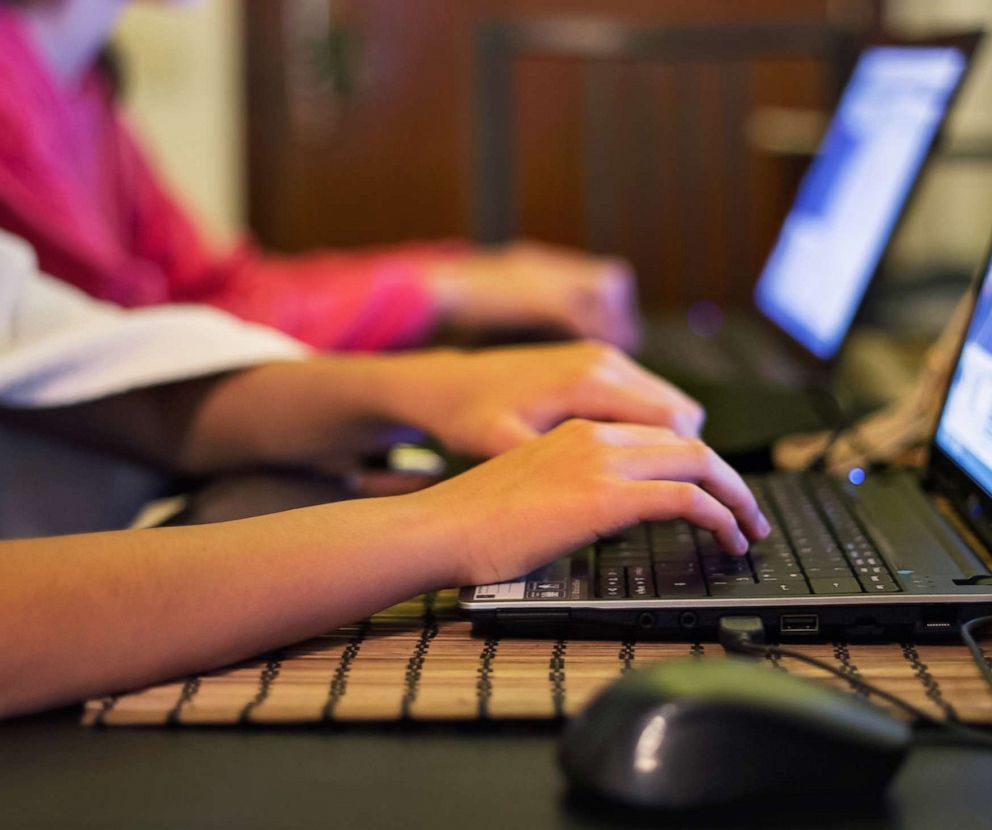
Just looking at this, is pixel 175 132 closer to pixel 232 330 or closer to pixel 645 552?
pixel 232 330

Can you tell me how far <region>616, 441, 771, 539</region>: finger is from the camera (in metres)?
0.57

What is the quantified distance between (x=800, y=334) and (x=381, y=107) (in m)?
2.43

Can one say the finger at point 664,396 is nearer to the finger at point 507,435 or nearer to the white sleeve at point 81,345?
the finger at point 507,435

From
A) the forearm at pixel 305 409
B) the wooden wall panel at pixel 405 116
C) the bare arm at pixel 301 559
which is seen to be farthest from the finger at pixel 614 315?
the wooden wall panel at pixel 405 116

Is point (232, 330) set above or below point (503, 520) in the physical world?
above

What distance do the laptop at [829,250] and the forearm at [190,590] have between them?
0.35 metres

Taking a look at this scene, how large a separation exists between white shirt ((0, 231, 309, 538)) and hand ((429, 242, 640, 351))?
0.50 metres

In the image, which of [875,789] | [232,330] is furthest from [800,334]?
[875,789]

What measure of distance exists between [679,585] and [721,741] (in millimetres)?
165

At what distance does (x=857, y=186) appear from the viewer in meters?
1.08

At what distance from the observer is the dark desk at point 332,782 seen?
0.41 meters

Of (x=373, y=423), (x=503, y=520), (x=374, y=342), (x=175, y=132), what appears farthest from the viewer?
(x=175, y=132)

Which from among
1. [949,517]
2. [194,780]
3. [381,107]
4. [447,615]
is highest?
[381,107]

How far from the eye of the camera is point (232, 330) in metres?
0.87
